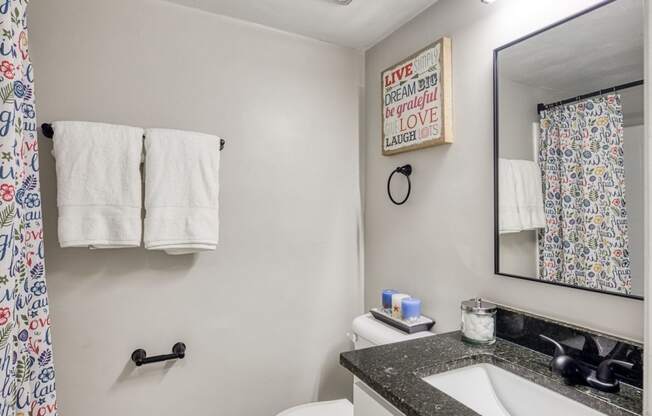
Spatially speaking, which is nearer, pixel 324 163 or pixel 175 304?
pixel 175 304

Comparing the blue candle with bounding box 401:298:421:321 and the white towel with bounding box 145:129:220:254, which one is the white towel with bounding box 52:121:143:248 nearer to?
the white towel with bounding box 145:129:220:254

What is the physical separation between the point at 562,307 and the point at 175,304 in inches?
58.5

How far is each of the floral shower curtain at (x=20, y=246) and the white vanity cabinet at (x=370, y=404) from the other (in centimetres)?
89

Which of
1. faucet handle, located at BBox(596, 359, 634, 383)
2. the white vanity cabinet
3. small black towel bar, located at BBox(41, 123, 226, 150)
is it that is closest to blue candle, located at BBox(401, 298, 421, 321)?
the white vanity cabinet

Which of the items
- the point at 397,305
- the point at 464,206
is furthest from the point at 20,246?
the point at 464,206

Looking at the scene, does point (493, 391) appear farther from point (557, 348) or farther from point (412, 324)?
point (412, 324)

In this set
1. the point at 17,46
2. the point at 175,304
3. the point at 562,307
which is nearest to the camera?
the point at 17,46

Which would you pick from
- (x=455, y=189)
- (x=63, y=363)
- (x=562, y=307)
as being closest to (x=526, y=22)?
(x=455, y=189)

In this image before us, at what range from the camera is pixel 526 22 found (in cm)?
116

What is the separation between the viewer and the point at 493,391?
41.6 inches

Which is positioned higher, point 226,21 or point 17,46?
point 226,21

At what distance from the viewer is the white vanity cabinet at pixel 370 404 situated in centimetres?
92

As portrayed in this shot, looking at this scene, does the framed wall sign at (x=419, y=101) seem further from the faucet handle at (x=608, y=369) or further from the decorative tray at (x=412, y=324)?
the faucet handle at (x=608, y=369)

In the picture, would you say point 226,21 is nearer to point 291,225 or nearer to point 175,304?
point 291,225
